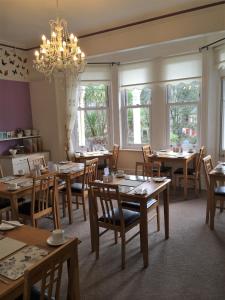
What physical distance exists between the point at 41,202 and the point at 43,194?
112 mm

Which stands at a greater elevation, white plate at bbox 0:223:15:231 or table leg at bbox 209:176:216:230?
white plate at bbox 0:223:15:231

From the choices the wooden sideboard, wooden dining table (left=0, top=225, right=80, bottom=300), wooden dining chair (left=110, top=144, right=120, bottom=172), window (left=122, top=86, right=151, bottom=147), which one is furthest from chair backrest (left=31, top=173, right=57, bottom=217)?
window (left=122, top=86, right=151, bottom=147)

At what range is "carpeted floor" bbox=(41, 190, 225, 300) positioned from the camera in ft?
7.29

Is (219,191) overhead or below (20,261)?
below

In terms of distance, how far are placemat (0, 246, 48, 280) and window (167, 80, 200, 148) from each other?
4.27 meters

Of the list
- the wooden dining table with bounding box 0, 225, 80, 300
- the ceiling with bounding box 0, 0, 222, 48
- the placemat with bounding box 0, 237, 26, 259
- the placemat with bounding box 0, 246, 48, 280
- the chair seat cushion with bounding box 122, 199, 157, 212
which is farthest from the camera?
the ceiling with bounding box 0, 0, 222, 48

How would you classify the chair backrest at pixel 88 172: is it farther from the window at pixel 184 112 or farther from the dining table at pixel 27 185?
the window at pixel 184 112

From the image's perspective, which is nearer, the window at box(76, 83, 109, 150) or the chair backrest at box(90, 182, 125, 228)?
the chair backrest at box(90, 182, 125, 228)

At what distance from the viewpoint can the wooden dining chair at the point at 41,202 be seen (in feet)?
9.76

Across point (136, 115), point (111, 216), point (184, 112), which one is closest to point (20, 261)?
point (111, 216)

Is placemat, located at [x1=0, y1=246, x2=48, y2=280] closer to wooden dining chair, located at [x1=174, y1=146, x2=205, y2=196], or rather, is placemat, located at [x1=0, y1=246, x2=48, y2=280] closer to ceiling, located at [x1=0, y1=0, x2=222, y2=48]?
ceiling, located at [x1=0, y1=0, x2=222, y2=48]

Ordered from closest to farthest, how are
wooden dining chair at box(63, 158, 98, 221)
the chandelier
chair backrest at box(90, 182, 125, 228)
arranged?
1. chair backrest at box(90, 182, 125, 228)
2. the chandelier
3. wooden dining chair at box(63, 158, 98, 221)

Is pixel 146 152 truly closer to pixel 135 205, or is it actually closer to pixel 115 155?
pixel 115 155

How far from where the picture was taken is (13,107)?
216 inches
